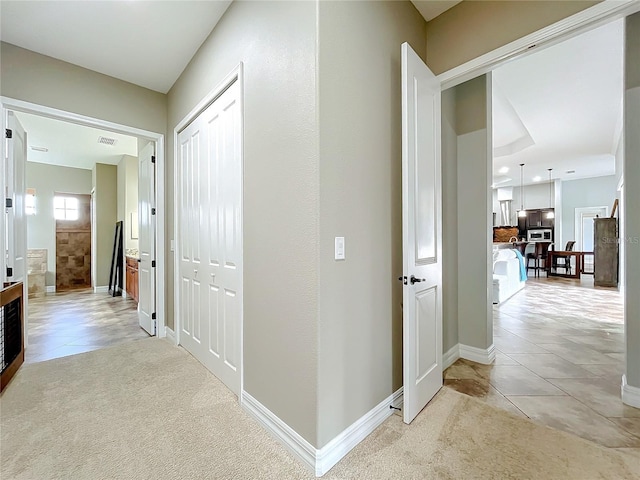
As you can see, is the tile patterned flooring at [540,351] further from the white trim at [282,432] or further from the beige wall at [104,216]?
the white trim at [282,432]

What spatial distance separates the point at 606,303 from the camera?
16.8 feet

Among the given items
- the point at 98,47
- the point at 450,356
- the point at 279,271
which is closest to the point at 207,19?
the point at 98,47

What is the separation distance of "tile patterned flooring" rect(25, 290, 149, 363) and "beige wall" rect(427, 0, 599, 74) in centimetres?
435

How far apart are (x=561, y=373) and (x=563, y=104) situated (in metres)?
4.22

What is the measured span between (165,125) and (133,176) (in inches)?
138

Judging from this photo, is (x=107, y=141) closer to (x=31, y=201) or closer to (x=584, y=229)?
(x=31, y=201)

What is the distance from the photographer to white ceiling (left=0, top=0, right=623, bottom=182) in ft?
7.58

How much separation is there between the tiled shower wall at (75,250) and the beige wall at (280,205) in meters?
7.63

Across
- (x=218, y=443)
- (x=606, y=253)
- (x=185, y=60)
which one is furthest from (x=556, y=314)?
(x=185, y=60)

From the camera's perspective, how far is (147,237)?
372 centimetres

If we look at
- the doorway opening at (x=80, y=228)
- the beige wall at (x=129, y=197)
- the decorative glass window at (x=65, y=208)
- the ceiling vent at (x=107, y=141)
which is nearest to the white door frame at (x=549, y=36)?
the doorway opening at (x=80, y=228)

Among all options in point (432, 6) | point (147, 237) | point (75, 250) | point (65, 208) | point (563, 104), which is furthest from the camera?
point (75, 250)

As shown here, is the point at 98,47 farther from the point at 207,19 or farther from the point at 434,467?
the point at 434,467

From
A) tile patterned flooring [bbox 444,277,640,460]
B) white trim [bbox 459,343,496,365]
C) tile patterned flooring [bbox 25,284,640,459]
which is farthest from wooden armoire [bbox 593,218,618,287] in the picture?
white trim [bbox 459,343,496,365]
